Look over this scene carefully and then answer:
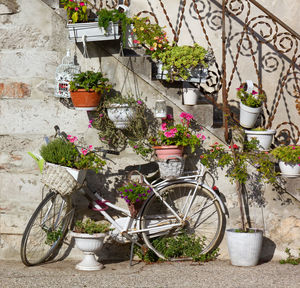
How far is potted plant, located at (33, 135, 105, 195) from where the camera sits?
496 centimetres

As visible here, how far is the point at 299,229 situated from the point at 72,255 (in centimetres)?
242

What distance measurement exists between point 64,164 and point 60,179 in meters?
0.21

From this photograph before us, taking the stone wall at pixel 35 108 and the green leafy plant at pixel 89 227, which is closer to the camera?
the green leafy plant at pixel 89 227

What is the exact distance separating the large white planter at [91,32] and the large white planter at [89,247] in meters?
2.00

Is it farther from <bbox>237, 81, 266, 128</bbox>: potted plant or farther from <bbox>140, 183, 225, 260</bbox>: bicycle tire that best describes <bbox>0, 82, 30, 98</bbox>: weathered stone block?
<bbox>237, 81, 266, 128</bbox>: potted plant

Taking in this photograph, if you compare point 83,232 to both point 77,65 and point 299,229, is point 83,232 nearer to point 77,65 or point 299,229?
point 77,65

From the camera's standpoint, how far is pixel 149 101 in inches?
216

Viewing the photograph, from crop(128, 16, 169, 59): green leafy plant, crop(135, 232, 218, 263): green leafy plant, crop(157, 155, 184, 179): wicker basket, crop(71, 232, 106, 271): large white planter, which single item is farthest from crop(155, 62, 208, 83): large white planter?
crop(71, 232, 106, 271): large white planter

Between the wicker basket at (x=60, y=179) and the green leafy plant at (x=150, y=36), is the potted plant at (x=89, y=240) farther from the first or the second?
the green leafy plant at (x=150, y=36)

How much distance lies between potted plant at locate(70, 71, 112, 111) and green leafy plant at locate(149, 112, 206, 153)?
72 centimetres

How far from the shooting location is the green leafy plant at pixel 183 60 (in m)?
5.24

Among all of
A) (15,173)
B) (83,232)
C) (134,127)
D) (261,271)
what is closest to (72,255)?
(83,232)

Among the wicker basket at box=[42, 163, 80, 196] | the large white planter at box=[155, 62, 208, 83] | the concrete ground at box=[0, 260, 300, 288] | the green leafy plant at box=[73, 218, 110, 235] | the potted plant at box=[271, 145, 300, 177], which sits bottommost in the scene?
the concrete ground at box=[0, 260, 300, 288]

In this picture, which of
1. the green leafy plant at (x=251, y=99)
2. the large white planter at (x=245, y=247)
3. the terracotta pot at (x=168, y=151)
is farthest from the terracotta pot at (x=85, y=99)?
the large white planter at (x=245, y=247)
